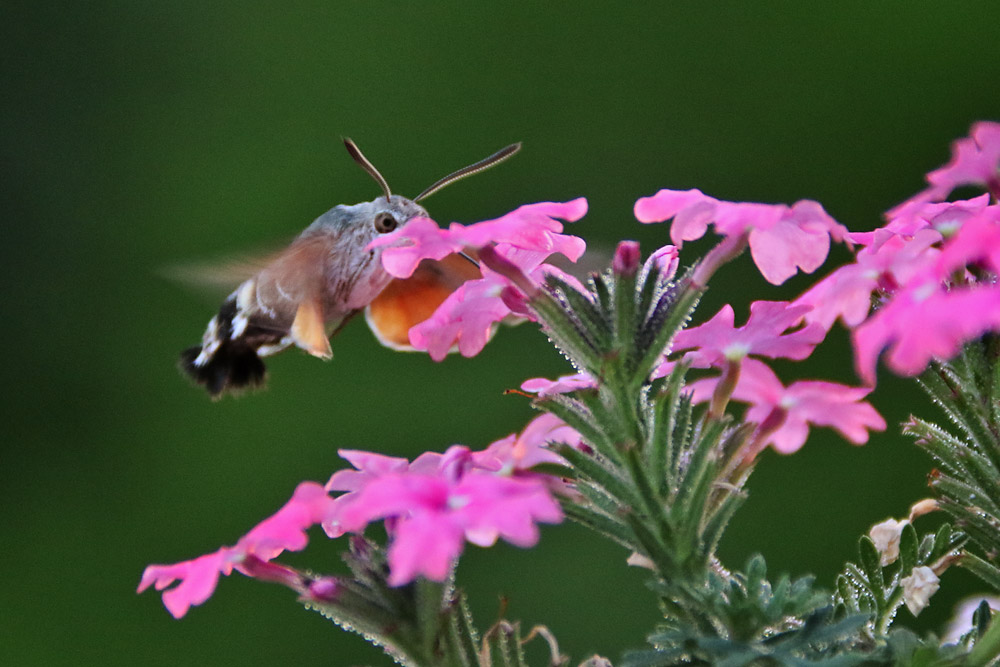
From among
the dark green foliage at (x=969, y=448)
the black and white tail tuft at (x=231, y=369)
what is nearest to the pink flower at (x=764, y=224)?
the dark green foliage at (x=969, y=448)

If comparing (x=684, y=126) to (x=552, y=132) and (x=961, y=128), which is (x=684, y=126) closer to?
(x=552, y=132)

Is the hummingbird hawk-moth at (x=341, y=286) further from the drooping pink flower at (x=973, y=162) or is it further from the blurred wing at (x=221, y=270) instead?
the drooping pink flower at (x=973, y=162)

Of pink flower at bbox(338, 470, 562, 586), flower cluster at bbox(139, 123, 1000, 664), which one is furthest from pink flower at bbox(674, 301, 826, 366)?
pink flower at bbox(338, 470, 562, 586)

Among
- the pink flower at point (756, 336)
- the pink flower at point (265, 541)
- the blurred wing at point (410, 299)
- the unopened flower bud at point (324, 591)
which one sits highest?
the blurred wing at point (410, 299)

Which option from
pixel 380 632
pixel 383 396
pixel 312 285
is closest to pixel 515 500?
pixel 380 632

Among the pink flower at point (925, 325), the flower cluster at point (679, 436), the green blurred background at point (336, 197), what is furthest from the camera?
the green blurred background at point (336, 197)

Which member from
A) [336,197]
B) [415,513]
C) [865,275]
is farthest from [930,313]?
[336,197]

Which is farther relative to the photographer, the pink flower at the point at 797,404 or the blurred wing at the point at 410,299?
the blurred wing at the point at 410,299
